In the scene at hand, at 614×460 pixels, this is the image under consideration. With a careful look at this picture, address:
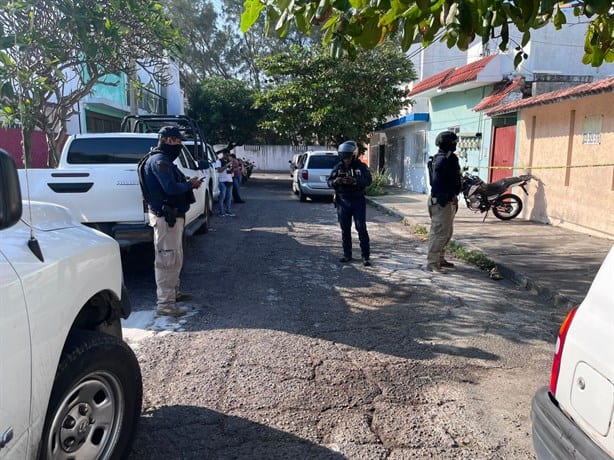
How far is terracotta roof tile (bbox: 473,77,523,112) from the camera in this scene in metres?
13.1

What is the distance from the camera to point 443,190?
23.2ft

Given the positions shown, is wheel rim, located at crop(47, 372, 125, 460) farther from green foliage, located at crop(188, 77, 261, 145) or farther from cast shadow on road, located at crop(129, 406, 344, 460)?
green foliage, located at crop(188, 77, 261, 145)

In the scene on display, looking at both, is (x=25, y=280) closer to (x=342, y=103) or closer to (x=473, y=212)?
(x=473, y=212)

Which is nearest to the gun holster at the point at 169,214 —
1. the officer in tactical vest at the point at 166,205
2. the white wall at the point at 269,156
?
the officer in tactical vest at the point at 166,205

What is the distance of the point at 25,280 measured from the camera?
2062mm

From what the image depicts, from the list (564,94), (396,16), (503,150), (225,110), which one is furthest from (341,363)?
(225,110)

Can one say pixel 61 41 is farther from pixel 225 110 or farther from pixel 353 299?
pixel 225 110

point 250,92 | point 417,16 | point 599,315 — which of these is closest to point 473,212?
point 417,16

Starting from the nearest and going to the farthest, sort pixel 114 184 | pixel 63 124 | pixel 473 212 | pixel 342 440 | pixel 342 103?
pixel 342 440, pixel 114 184, pixel 63 124, pixel 473 212, pixel 342 103

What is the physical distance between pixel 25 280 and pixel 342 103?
62.6 ft

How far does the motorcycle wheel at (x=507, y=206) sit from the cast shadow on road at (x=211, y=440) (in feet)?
32.5

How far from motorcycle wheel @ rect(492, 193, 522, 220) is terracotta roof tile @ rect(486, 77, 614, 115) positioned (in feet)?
6.54

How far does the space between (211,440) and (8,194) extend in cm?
199

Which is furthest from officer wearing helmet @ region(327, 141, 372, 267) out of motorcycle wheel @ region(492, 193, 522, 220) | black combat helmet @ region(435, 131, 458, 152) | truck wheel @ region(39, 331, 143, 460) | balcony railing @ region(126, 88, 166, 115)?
balcony railing @ region(126, 88, 166, 115)
